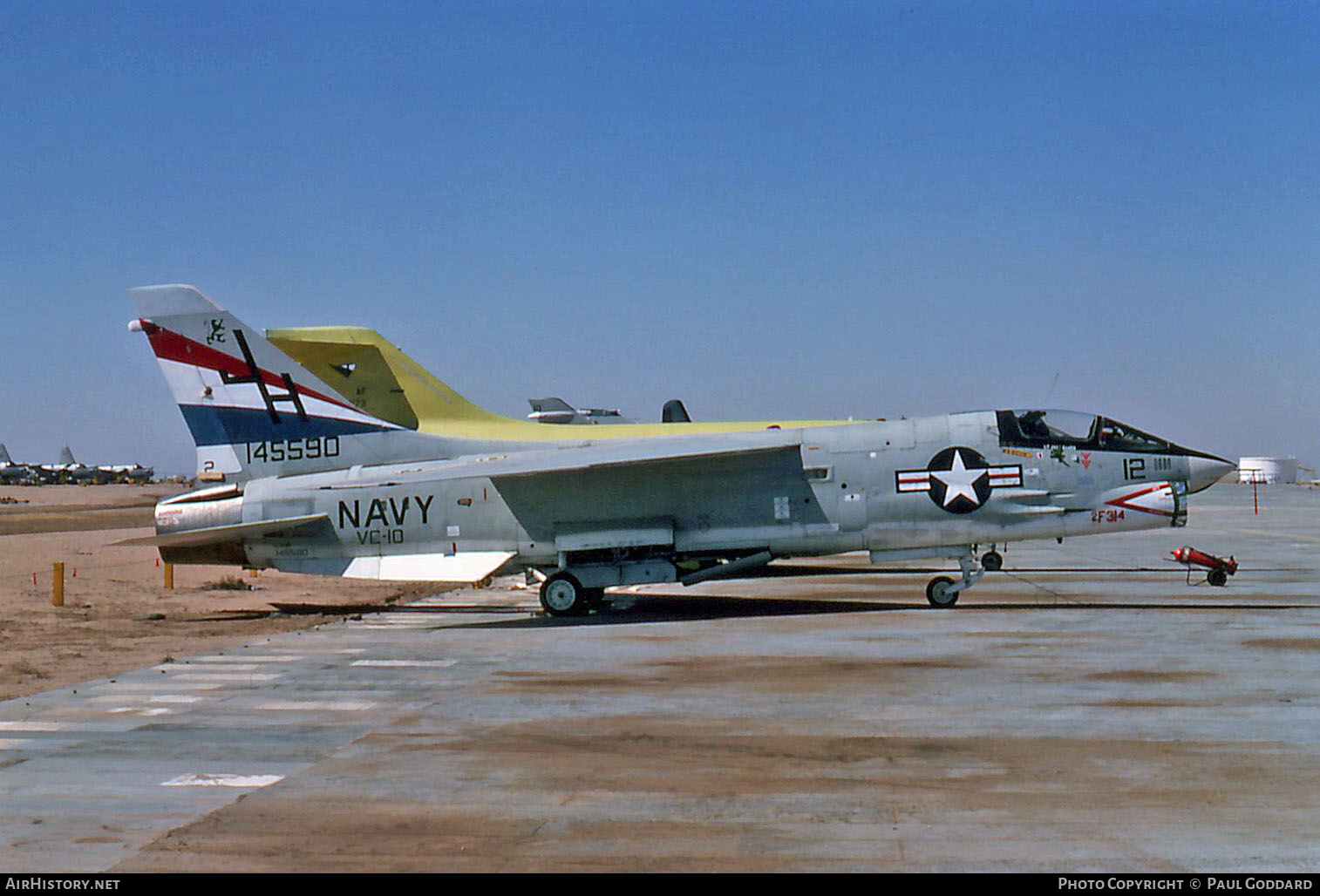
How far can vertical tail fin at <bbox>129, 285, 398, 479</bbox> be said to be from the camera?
65.9ft

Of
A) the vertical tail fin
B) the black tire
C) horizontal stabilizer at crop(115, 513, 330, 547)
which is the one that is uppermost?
the vertical tail fin

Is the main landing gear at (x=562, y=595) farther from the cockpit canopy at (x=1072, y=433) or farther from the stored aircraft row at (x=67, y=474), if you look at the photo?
the stored aircraft row at (x=67, y=474)

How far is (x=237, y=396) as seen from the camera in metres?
20.1

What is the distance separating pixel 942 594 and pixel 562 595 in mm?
6121

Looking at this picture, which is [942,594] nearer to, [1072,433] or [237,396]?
[1072,433]

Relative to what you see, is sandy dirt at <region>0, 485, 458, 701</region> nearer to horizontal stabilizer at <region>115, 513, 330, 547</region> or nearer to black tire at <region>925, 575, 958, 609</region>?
horizontal stabilizer at <region>115, 513, 330, 547</region>

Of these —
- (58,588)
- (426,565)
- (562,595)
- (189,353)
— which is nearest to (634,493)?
(562,595)

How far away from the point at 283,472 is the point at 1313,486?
123m

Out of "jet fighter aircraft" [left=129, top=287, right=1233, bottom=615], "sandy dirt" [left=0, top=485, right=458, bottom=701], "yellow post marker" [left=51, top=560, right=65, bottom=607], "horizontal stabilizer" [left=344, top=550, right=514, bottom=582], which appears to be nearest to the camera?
"sandy dirt" [left=0, top=485, right=458, bottom=701]

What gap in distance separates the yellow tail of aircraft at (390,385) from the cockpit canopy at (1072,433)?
675cm

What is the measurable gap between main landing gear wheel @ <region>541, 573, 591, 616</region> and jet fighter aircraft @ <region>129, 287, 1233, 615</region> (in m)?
0.04

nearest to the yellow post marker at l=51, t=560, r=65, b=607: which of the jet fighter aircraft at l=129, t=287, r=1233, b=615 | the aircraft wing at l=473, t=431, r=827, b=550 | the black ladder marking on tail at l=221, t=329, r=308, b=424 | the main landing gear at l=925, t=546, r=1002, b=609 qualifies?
the jet fighter aircraft at l=129, t=287, r=1233, b=615

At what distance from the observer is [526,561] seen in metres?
19.9

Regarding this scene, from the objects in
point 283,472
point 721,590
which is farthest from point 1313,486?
point 283,472
